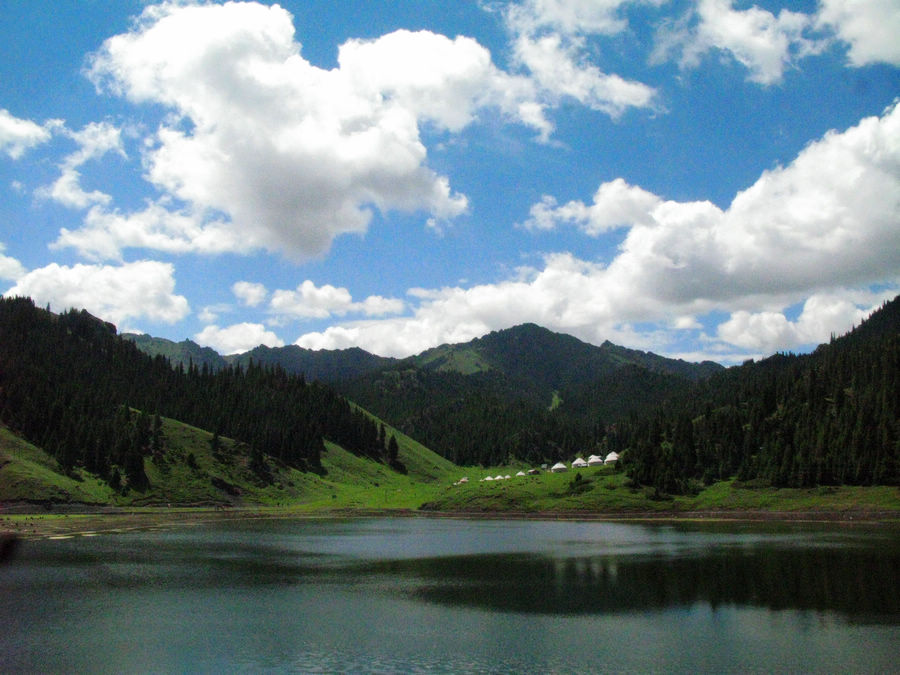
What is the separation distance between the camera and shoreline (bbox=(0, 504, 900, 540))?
10244 centimetres

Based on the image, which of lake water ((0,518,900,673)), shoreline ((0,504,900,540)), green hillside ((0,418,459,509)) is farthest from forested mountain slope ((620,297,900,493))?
lake water ((0,518,900,673))

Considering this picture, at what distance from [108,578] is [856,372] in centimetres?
18035

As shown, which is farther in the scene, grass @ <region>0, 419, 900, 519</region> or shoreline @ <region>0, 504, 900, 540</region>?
grass @ <region>0, 419, 900, 519</region>

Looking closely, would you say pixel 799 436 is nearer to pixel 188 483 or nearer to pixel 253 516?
pixel 253 516

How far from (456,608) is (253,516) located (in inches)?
4244

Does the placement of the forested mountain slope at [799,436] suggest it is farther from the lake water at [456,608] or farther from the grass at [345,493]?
the lake water at [456,608]

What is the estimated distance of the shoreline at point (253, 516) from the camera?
102438mm

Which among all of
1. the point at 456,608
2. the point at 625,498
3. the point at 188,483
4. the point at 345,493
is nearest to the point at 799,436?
the point at 625,498

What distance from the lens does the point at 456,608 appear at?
42531 millimetres

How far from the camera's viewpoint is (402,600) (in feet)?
149

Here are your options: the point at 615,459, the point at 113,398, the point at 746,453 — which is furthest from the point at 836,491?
the point at 113,398

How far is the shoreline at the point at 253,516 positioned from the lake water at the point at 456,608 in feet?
83.5

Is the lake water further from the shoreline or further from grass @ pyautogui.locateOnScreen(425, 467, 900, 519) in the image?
grass @ pyautogui.locateOnScreen(425, 467, 900, 519)

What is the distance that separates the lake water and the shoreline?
83.5 ft
